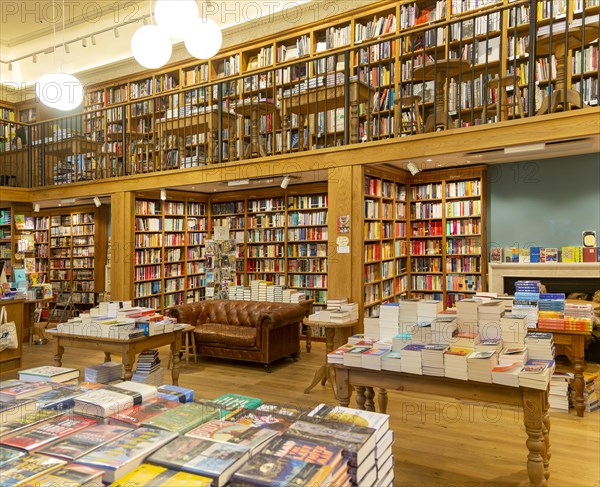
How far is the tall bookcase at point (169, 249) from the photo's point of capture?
811 centimetres

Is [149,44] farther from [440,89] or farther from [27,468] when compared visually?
[27,468]

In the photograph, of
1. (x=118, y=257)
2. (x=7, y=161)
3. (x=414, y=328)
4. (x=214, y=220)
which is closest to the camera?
(x=414, y=328)

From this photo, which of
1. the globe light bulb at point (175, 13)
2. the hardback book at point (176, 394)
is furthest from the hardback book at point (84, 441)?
the globe light bulb at point (175, 13)

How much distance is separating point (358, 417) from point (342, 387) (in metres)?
1.45

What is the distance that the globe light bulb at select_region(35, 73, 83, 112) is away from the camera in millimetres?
5035

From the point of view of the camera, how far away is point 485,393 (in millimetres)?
2664

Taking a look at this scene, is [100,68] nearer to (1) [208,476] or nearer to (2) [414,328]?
(2) [414,328]

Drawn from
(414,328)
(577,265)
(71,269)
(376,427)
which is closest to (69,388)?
(376,427)

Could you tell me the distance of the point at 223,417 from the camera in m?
1.66

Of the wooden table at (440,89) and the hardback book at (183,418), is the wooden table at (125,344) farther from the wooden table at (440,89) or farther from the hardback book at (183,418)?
the wooden table at (440,89)

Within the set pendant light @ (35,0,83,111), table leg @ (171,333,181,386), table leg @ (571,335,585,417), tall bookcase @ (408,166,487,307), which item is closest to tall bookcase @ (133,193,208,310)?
pendant light @ (35,0,83,111)

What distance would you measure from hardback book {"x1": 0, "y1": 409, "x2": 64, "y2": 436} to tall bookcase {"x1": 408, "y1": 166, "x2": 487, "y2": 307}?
19.9 feet

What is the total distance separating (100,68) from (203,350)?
7.33 meters

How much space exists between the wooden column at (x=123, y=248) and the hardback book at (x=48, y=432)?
618 centimetres
